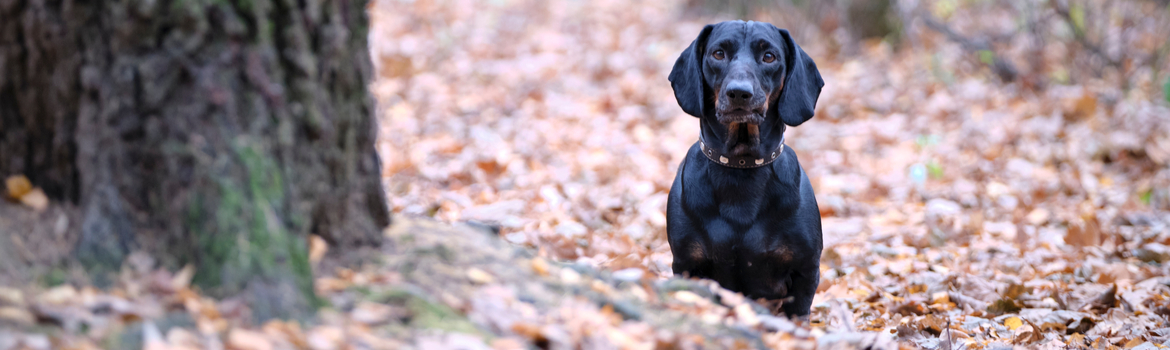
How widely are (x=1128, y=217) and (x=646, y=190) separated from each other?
3.04 m

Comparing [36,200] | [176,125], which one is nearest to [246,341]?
[176,125]

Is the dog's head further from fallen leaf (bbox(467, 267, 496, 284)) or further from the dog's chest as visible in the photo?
fallen leaf (bbox(467, 267, 496, 284))

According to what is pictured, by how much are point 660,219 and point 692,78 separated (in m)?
1.83

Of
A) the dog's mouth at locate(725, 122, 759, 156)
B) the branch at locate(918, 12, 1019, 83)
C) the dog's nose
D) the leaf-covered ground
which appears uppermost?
the branch at locate(918, 12, 1019, 83)

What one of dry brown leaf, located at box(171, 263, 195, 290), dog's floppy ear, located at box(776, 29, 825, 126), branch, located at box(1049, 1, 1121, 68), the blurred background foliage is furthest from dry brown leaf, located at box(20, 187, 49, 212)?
branch, located at box(1049, 1, 1121, 68)

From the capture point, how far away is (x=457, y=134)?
7.37 m

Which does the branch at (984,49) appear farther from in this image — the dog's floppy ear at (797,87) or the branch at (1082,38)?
the dog's floppy ear at (797,87)

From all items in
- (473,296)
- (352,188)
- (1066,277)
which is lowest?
(1066,277)

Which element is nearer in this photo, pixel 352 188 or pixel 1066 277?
pixel 352 188

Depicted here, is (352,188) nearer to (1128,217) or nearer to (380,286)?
(380,286)

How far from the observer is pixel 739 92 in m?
2.91

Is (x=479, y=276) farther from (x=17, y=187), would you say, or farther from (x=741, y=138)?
(x=741, y=138)

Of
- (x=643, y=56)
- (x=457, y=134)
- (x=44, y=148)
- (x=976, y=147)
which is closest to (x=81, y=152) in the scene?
(x=44, y=148)

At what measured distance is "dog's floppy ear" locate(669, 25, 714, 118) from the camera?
10.5 feet
